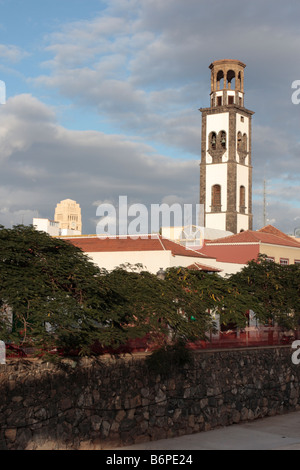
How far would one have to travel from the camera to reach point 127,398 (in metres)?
21.1

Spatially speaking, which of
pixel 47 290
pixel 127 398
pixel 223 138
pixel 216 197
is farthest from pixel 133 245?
pixel 223 138

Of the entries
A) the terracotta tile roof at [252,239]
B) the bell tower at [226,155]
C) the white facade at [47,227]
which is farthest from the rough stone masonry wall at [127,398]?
the bell tower at [226,155]

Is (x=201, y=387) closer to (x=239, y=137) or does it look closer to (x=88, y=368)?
(x=88, y=368)

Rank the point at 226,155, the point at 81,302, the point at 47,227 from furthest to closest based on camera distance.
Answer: the point at 226,155 < the point at 47,227 < the point at 81,302

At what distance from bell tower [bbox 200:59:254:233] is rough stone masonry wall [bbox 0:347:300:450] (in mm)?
47450

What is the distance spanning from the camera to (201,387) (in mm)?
24219

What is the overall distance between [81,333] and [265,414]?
11.8m

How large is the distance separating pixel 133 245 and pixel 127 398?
25118mm

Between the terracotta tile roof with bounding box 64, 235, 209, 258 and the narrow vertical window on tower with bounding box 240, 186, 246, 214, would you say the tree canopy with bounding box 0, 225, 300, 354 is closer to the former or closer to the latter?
the terracotta tile roof with bounding box 64, 235, 209, 258

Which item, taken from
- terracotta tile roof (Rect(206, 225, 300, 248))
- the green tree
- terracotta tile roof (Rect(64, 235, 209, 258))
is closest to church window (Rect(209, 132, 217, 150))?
terracotta tile roof (Rect(206, 225, 300, 248))

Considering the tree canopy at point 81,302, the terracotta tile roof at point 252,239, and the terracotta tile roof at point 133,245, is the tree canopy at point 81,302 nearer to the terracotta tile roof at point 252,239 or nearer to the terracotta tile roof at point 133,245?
the terracotta tile roof at point 133,245

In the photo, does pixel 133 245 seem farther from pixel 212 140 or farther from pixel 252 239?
pixel 212 140

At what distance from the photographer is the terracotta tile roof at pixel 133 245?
44.8 metres
